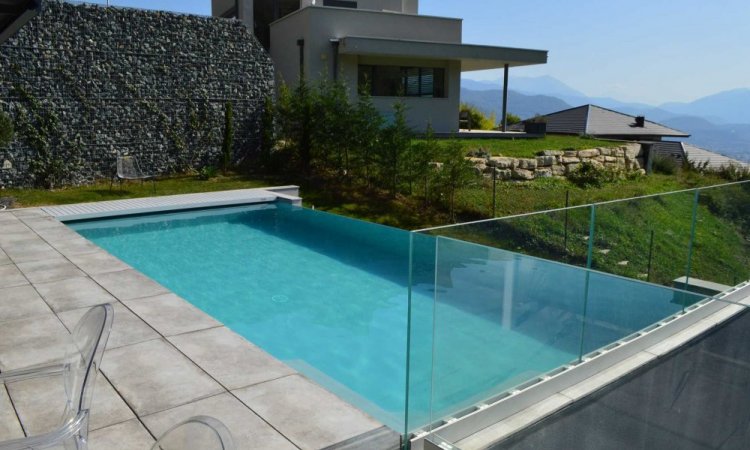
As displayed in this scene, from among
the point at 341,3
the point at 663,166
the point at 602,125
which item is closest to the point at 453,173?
the point at 663,166

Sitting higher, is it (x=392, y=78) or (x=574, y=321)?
(x=392, y=78)

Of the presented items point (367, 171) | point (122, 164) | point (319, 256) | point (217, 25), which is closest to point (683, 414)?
point (319, 256)

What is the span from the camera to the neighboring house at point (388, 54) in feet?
56.6

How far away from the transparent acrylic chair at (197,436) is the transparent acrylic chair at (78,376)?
596 mm

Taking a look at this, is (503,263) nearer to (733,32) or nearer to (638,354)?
(638,354)

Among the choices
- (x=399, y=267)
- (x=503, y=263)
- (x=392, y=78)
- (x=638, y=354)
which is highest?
(x=392, y=78)

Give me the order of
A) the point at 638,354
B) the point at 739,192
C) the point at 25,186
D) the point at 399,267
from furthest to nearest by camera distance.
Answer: the point at 25,186 → the point at 399,267 → the point at 739,192 → the point at 638,354

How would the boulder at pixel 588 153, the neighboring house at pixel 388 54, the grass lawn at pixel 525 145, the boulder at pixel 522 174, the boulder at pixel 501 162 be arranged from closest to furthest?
the boulder at pixel 501 162 < the boulder at pixel 522 174 < the grass lawn at pixel 525 145 < the boulder at pixel 588 153 < the neighboring house at pixel 388 54

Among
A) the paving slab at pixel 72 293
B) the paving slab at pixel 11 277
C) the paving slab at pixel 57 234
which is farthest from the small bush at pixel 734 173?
the paving slab at pixel 11 277

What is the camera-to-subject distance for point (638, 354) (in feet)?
11.6

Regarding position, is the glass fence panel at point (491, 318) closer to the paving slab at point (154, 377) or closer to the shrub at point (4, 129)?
the paving slab at point (154, 377)

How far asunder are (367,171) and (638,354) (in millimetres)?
10125

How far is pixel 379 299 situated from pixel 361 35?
1263cm

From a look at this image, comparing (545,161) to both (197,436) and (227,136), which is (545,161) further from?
(197,436)
